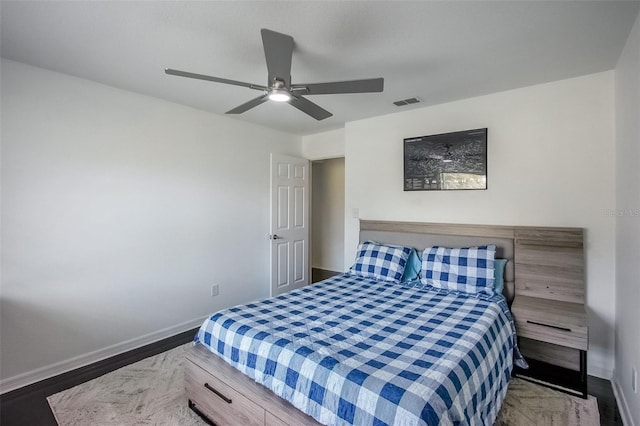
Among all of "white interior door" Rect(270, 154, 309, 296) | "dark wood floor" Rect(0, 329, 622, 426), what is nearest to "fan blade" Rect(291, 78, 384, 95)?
"white interior door" Rect(270, 154, 309, 296)

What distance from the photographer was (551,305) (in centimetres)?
249

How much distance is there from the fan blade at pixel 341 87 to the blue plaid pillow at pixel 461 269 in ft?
5.71

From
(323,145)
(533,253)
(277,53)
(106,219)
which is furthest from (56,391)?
(533,253)

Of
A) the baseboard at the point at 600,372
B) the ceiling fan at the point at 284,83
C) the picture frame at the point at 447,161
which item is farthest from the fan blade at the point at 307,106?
the baseboard at the point at 600,372

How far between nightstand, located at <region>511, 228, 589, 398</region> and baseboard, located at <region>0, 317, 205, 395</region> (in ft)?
10.9

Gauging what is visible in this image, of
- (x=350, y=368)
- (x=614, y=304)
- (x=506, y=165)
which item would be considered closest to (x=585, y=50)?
(x=506, y=165)

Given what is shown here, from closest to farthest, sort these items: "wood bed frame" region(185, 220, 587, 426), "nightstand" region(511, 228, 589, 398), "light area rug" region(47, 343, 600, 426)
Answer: "wood bed frame" region(185, 220, 587, 426)
"light area rug" region(47, 343, 600, 426)
"nightstand" region(511, 228, 589, 398)

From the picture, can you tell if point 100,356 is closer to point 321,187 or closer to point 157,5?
point 157,5

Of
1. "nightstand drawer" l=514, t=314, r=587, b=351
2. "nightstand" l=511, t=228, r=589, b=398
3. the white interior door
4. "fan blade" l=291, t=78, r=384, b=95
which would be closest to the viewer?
"fan blade" l=291, t=78, r=384, b=95

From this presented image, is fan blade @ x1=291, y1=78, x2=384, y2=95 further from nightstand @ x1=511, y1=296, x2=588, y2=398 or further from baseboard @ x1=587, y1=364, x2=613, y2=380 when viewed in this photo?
baseboard @ x1=587, y1=364, x2=613, y2=380

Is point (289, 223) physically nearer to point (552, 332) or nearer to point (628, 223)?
point (552, 332)

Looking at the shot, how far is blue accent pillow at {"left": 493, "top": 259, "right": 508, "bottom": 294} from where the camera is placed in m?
2.72

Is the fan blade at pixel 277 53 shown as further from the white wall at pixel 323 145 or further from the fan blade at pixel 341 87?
the white wall at pixel 323 145

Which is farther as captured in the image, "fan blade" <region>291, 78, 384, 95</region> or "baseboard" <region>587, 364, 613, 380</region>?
"baseboard" <region>587, 364, 613, 380</region>
